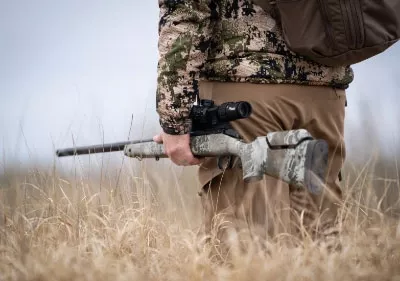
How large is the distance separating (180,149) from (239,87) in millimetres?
427

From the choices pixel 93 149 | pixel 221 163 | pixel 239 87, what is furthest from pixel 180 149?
pixel 93 149

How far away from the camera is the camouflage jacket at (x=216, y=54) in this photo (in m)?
2.91

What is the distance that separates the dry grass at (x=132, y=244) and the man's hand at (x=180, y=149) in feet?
1.21

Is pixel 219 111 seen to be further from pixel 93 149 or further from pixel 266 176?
pixel 93 149

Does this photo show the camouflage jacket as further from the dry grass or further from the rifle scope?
the dry grass

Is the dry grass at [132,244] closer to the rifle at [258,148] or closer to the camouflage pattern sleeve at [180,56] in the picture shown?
the rifle at [258,148]

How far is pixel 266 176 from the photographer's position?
2955 mm

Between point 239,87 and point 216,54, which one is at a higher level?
point 216,54

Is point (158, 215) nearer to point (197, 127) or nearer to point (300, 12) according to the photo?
point (197, 127)

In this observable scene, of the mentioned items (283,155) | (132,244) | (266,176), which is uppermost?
(283,155)

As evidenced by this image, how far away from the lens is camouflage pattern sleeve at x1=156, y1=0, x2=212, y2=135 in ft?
9.82

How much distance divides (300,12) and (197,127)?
0.75 m

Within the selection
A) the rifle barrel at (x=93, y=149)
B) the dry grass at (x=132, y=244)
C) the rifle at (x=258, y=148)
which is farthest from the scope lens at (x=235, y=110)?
the rifle barrel at (x=93, y=149)

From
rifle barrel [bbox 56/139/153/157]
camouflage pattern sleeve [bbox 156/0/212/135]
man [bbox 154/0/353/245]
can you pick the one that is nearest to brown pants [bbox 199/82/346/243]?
→ man [bbox 154/0/353/245]
